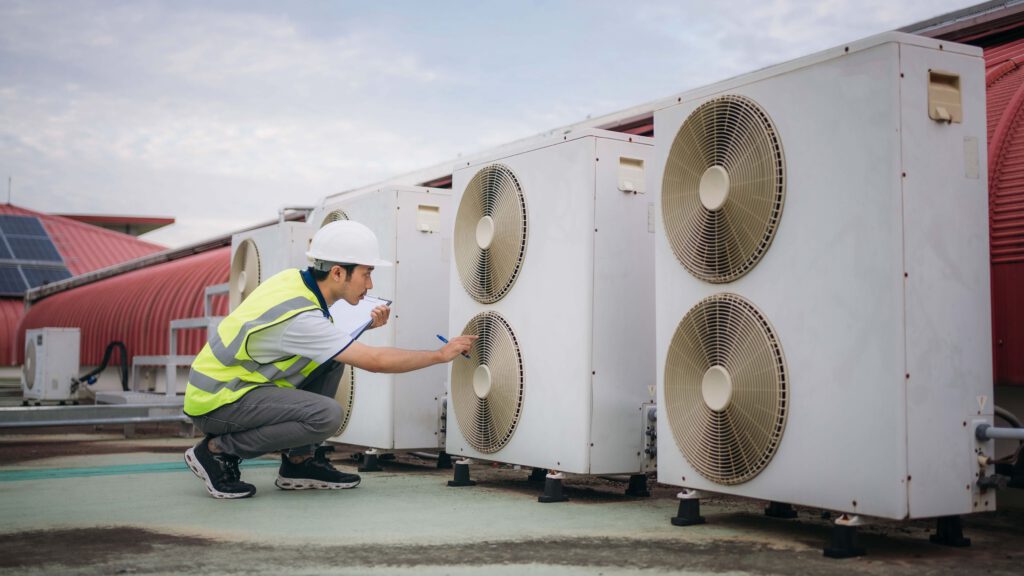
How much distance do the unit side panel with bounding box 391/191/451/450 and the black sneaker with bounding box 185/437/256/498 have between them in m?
1.25

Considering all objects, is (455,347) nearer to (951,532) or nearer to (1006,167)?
(951,532)

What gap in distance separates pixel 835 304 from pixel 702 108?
1.03 metres

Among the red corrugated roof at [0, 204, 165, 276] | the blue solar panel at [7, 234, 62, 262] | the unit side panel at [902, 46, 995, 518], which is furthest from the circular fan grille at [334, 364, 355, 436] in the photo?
the red corrugated roof at [0, 204, 165, 276]

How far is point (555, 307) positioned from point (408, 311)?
5.22 ft

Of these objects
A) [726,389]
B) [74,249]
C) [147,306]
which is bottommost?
[726,389]

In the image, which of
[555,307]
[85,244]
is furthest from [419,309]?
[85,244]

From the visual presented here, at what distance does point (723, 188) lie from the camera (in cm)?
368

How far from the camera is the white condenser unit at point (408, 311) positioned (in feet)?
19.3

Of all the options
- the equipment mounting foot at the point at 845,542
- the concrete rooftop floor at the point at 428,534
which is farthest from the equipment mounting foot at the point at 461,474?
the equipment mounting foot at the point at 845,542

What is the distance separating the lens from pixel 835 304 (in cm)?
325

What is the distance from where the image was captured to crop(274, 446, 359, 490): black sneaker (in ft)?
16.4

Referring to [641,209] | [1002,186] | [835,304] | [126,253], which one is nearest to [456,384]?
[641,209]

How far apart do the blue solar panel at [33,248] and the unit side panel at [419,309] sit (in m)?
26.3

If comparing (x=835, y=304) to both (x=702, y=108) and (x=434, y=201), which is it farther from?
(x=434, y=201)
